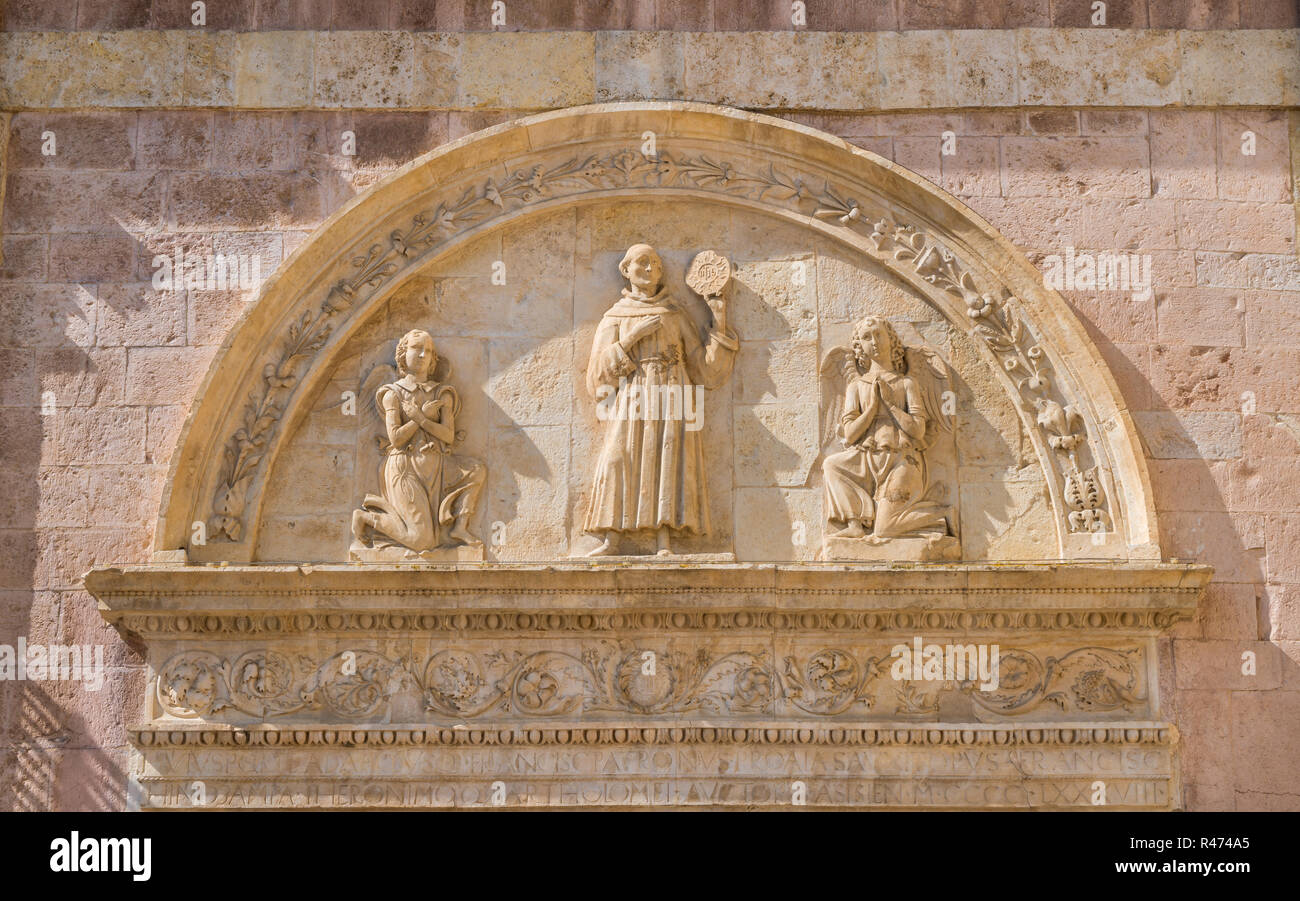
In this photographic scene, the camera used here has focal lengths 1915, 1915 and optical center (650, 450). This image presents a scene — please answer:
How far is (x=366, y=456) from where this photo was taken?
1137 cm

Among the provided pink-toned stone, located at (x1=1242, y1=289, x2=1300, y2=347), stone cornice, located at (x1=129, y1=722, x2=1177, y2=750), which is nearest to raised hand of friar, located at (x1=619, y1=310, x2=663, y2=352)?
stone cornice, located at (x1=129, y1=722, x2=1177, y2=750)

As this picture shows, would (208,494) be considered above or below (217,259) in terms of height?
below

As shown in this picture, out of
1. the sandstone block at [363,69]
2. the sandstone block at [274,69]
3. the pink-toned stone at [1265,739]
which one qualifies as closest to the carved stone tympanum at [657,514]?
the pink-toned stone at [1265,739]

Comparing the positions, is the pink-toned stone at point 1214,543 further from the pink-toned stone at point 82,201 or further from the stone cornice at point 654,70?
the pink-toned stone at point 82,201

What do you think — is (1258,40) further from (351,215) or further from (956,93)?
(351,215)

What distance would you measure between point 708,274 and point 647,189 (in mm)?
679

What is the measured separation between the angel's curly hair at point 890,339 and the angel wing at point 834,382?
100mm

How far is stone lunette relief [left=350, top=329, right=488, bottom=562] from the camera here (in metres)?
11.1

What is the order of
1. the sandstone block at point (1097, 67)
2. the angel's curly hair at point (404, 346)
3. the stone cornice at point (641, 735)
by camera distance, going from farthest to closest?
the sandstone block at point (1097, 67)
the angel's curly hair at point (404, 346)
the stone cornice at point (641, 735)

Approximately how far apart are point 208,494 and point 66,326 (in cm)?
143

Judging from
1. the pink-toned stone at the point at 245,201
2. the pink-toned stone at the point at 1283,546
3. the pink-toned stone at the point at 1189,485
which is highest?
the pink-toned stone at the point at 245,201

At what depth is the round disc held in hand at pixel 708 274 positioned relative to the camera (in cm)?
1152

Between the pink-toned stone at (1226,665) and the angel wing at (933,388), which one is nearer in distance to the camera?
the pink-toned stone at (1226,665)
